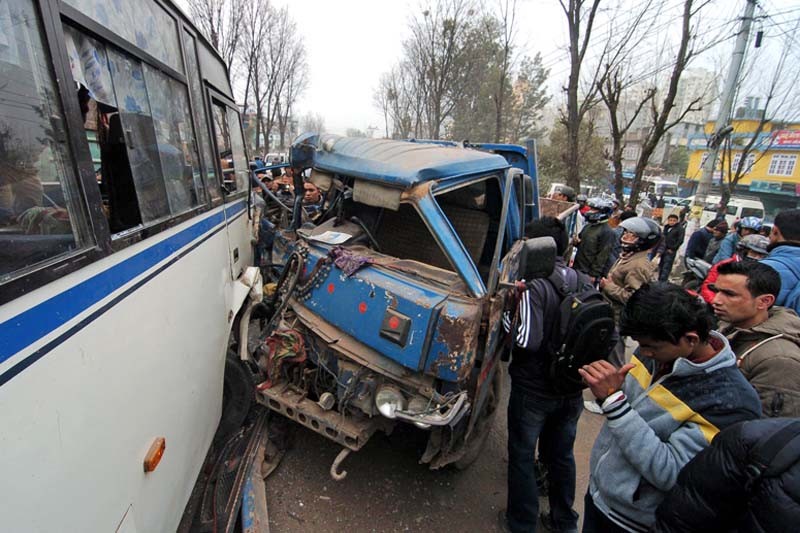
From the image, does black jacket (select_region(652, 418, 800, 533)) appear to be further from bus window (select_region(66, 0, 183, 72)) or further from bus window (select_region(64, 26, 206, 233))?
bus window (select_region(66, 0, 183, 72))

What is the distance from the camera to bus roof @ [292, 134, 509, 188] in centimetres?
245

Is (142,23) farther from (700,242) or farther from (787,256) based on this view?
(700,242)

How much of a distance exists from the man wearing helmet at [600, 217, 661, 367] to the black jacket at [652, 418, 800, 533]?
8.39 ft

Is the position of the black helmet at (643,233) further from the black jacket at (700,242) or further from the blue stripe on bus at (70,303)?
the black jacket at (700,242)

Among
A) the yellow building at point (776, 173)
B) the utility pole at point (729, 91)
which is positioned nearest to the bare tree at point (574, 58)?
the utility pole at point (729, 91)

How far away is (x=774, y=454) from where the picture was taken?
953 mm

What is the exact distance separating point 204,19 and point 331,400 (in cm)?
1888

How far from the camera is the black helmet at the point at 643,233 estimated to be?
3564 mm

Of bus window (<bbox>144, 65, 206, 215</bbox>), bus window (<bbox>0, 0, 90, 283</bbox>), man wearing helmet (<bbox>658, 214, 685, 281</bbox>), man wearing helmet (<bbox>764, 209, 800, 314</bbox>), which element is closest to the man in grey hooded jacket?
man wearing helmet (<bbox>764, 209, 800, 314</bbox>)

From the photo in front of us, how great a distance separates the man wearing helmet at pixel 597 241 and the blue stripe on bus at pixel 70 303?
17.0ft

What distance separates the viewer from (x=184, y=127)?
7.98 ft

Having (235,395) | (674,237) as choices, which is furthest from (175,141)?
(674,237)

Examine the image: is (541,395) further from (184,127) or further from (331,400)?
(184,127)

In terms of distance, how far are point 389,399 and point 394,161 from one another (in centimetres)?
159
